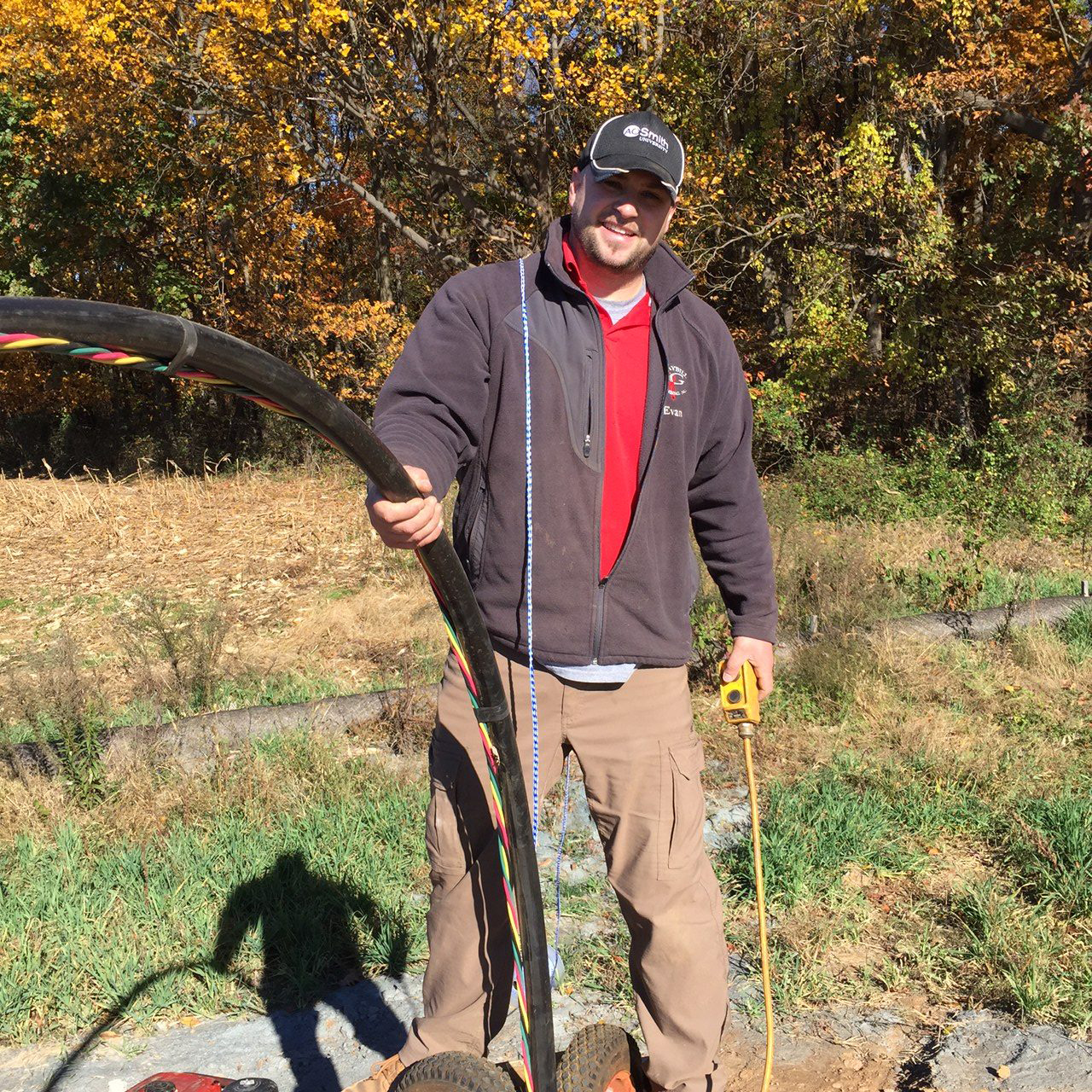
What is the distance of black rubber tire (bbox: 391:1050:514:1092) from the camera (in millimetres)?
1987

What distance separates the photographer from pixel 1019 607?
22.5ft

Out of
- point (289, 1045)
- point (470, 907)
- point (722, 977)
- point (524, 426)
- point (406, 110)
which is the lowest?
point (289, 1045)

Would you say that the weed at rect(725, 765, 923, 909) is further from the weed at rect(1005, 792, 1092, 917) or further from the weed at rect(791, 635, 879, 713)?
the weed at rect(791, 635, 879, 713)

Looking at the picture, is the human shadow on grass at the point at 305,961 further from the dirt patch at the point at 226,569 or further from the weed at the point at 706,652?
the dirt patch at the point at 226,569

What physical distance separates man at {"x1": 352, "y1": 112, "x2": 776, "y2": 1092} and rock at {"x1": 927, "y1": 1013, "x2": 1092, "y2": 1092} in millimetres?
921

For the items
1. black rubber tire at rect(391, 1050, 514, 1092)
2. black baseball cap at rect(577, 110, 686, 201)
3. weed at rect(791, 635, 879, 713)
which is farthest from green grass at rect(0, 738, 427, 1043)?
black baseball cap at rect(577, 110, 686, 201)

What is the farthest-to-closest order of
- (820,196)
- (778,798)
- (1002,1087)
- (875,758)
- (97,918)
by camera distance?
(820,196), (875,758), (778,798), (97,918), (1002,1087)

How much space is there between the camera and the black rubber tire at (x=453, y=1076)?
1.99m

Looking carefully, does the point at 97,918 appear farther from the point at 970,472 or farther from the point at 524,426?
the point at 970,472

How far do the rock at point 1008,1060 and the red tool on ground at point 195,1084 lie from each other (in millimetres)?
1801

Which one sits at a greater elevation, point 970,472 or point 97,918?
point 970,472

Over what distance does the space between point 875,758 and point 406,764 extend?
6.80ft

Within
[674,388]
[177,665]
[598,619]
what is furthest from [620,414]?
[177,665]

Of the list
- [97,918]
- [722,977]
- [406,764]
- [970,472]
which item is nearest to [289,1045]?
[97,918]
